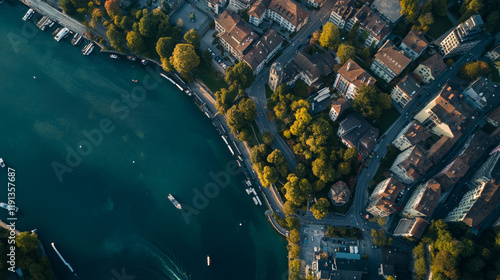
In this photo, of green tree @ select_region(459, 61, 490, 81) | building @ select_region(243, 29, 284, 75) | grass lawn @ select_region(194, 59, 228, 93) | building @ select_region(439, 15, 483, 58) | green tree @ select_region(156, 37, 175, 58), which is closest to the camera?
green tree @ select_region(459, 61, 490, 81)

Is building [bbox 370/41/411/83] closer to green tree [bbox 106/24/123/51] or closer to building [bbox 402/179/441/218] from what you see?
building [bbox 402/179/441/218]

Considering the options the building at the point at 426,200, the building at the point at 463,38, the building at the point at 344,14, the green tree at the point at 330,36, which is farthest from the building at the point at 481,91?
the green tree at the point at 330,36

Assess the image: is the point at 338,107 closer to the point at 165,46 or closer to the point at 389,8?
the point at 389,8

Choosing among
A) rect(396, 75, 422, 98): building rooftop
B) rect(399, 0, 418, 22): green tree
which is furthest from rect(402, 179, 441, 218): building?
rect(399, 0, 418, 22): green tree

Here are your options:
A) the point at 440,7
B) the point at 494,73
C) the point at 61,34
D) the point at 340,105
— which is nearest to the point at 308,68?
the point at 340,105

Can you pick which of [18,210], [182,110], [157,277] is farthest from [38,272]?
[182,110]

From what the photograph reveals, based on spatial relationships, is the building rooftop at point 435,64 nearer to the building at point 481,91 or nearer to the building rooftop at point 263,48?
the building at point 481,91
